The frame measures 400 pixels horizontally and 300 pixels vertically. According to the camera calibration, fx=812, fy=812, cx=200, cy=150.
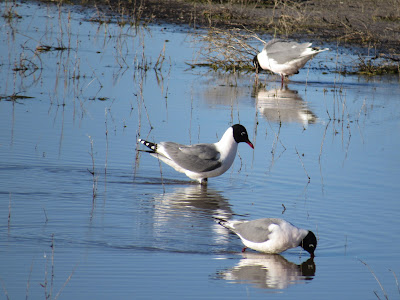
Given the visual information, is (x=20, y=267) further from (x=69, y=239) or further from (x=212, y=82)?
(x=212, y=82)

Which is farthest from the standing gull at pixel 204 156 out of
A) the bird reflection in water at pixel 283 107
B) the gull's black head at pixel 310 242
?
the bird reflection in water at pixel 283 107

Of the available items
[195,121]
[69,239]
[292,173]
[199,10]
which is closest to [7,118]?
[195,121]

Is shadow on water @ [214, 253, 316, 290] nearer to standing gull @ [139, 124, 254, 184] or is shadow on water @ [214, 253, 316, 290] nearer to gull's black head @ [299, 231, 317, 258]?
gull's black head @ [299, 231, 317, 258]

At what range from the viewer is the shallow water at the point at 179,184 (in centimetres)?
626

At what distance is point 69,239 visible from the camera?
272 inches

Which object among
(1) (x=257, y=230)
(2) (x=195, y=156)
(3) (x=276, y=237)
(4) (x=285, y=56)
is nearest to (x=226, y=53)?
(4) (x=285, y=56)

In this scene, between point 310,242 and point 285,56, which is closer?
point 310,242

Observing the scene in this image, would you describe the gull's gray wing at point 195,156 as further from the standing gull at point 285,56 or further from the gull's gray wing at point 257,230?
the standing gull at point 285,56

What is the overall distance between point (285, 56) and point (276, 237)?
998 cm

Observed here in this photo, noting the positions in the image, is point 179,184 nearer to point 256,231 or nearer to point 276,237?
point 256,231

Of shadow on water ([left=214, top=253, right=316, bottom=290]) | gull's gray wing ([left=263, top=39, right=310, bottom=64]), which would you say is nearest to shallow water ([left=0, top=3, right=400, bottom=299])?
shadow on water ([left=214, top=253, right=316, bottom=290])

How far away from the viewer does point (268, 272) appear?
6.57 m

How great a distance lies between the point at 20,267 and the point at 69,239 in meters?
0.80

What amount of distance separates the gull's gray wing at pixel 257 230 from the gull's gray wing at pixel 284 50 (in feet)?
31.9
